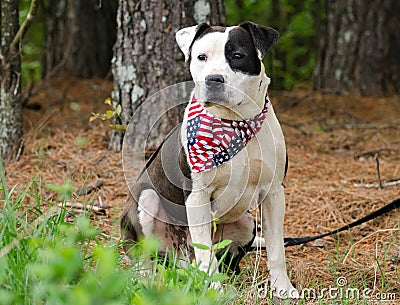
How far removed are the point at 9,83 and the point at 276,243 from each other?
2.99m

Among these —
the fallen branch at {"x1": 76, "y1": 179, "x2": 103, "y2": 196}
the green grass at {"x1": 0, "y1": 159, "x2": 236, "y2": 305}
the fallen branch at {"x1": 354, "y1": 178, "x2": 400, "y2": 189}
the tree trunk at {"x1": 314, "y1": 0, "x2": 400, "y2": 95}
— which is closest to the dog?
the green grass at {"x1": 0, "y1": 159, "x2": 236, "y2": 305}

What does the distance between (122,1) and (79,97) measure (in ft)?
8.20

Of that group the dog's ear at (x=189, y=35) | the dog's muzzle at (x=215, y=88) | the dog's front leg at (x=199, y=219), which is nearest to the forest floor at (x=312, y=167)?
the dog's front leg at (x=199, y=219)

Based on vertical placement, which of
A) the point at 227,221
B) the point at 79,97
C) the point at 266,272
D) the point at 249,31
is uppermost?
the point at 249,31

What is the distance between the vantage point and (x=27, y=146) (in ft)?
19.4

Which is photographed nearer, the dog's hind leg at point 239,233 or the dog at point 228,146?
the dog at point 228,146

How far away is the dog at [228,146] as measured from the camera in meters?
3.38

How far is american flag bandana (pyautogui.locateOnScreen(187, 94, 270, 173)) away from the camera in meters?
3.48

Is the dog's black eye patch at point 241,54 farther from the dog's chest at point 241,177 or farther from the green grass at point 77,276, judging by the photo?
the green grass at point 77,276

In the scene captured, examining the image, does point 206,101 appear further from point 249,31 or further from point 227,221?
point 227,221

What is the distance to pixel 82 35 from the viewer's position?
884 centimetres

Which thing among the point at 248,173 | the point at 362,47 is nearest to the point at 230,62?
the point at 248,173

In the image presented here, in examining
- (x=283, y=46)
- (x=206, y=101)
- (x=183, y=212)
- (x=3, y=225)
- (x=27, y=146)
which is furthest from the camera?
(x=283, y=46)

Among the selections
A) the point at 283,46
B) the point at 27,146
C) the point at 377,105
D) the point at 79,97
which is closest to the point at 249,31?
the point at 27,146
